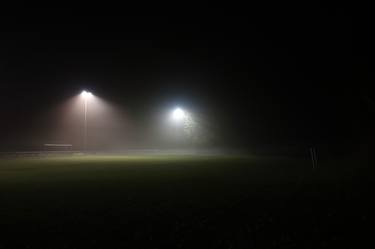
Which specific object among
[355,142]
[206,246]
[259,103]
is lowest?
[206,246]

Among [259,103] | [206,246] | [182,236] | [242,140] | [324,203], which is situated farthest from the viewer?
[242,140]

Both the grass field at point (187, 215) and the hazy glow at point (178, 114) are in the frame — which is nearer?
the grass field at point (187, 215)

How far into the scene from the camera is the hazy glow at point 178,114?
46812mm

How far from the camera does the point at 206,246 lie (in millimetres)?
5055

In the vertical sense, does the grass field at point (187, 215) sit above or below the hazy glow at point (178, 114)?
below

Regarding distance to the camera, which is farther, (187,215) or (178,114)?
(178,114)

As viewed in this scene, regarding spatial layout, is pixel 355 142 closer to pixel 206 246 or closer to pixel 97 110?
pixel 206 246

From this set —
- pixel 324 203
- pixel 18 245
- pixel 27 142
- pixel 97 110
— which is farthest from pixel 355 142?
pixel 27 142

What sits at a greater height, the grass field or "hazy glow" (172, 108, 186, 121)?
"hazy glow" (172, 108, 186, 121)

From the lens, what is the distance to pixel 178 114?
47062mm

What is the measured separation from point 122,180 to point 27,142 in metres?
32.3

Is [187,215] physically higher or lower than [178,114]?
lower

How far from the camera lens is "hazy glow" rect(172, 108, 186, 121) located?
46.8 metres

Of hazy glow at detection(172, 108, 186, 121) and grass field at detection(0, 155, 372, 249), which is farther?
hazy glow at detection(172, 108, 186, 121)
